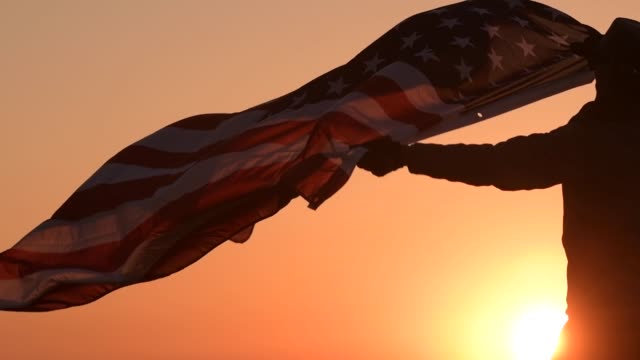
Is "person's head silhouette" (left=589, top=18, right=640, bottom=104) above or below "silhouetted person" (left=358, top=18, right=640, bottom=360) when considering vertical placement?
above

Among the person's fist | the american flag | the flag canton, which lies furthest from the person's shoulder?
the flag canton

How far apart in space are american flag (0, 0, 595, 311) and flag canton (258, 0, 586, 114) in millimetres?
11

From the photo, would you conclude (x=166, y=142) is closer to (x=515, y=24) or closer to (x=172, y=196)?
(x=172, y=196)

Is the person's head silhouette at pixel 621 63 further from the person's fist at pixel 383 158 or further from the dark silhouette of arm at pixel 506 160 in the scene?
the person's fist at pixel 383 158

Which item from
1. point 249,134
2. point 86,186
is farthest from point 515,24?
point 86,186

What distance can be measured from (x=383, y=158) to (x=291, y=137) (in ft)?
7.90

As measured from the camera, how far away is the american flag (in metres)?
10.7

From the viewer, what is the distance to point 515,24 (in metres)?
11.6

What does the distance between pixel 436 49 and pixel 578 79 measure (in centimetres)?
139

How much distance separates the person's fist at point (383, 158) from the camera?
8609 millimetres

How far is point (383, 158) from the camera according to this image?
884cm

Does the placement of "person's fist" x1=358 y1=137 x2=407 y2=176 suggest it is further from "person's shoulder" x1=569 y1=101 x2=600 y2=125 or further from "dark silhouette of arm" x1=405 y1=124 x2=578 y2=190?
"person's shoulder" x1=569 y1=101 x2=600 y2=125

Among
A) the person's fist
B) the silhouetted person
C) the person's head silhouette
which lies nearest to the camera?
the silhouetted person

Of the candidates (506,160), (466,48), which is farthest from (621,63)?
(466,48)
